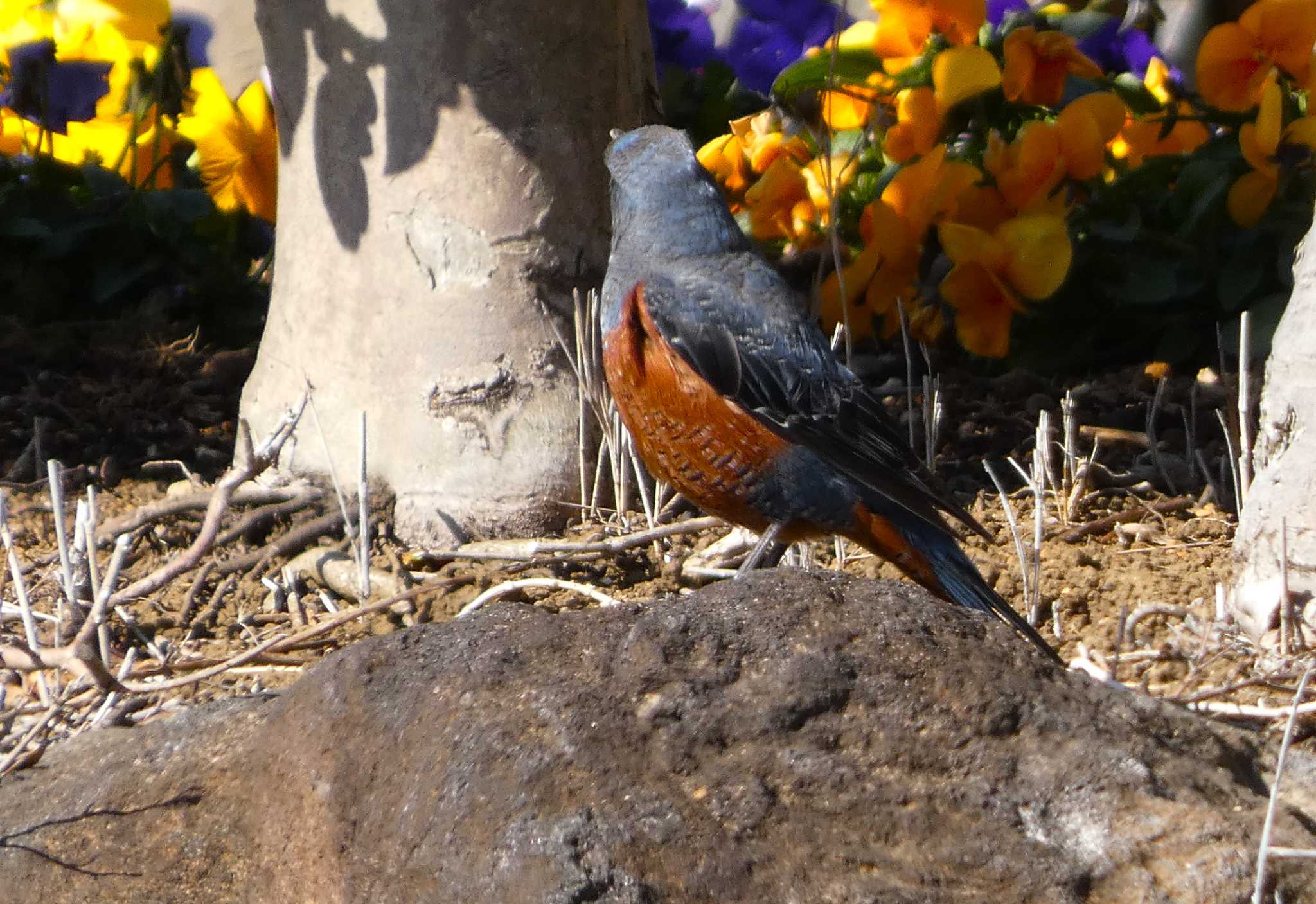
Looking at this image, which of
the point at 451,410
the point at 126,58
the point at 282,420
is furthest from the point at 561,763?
the point at 126,58

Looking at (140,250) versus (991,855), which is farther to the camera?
(140,250)

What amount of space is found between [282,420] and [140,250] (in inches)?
60.8

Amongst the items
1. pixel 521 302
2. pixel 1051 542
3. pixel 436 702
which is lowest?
pixel 1051 542

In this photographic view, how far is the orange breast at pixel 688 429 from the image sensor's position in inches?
113

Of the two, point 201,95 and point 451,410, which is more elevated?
point 201,95

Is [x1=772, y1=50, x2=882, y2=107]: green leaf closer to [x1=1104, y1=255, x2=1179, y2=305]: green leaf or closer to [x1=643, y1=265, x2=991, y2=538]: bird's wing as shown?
[x1=1104, y1=255, x2=1179, y2=305]: green leaf

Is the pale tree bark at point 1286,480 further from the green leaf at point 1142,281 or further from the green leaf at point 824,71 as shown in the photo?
the green leaf at point 824,71

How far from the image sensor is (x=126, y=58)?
473 centimetres

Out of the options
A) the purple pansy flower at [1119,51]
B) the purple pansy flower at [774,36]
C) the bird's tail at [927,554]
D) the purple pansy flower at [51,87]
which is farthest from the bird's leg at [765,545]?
the purple pansy flower at [51,87]

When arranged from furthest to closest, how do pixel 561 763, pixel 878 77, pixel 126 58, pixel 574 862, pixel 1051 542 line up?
pixel 126 58
pixel 878 77
pixel 1051 542
pixel 561 763
pixel 574 862

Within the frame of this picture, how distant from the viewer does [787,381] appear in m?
2.96

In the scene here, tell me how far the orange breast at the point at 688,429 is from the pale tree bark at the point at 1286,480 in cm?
89

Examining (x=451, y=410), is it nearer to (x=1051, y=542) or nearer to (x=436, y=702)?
(x=1051, y=542)

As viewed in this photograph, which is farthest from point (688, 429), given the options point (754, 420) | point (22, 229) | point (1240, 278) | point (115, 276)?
point (22, 229)
